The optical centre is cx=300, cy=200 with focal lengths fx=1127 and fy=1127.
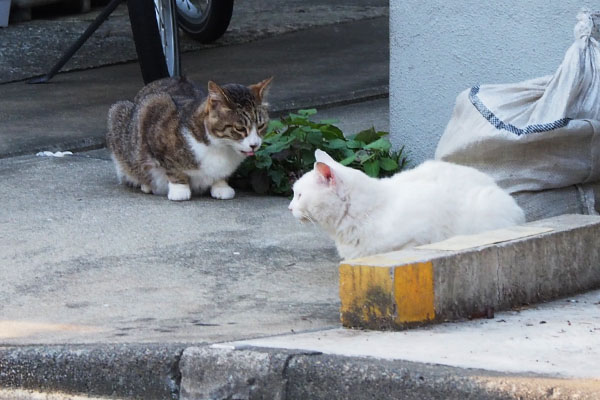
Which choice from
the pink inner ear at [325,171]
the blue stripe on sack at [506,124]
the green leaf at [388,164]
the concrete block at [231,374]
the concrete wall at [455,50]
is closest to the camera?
the concrete block at [231,374]

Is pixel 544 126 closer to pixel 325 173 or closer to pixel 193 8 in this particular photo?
pixel 325 173

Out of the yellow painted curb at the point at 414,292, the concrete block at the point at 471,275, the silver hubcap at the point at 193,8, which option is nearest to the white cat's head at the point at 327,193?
the concrete block at the point at 471,275

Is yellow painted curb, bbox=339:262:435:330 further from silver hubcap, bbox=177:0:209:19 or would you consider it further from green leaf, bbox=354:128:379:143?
silver hubcap, bbox=177:0:209:19

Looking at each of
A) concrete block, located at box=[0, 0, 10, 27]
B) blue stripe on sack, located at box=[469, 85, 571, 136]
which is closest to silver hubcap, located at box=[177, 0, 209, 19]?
concrete block, located at box=[0, 0, 10, 27]

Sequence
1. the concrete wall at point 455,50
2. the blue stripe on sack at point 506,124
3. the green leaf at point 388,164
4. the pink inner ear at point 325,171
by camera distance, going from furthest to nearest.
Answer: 1. the green leaf at point 388,164
2. the concrete wall at point 455,50
3. the blue stripe on sack at point 506,124
4. the pink inner ear at point 325,171

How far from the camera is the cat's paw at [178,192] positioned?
18.3 ft

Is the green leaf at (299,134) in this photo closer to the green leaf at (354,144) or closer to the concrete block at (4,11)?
the green leaf at (354,144)

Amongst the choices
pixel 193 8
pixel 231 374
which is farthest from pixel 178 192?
pixel 193 8

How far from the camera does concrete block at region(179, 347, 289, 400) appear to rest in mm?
3338

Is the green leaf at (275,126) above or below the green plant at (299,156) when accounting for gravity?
above

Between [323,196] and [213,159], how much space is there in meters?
1.47

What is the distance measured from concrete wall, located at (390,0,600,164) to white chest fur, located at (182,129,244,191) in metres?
0.96

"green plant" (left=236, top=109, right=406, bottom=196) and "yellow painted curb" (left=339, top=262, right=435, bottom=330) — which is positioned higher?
"yellow painted curb" (left=339, top=262, right=435, bottom=330)

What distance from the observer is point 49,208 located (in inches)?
215
